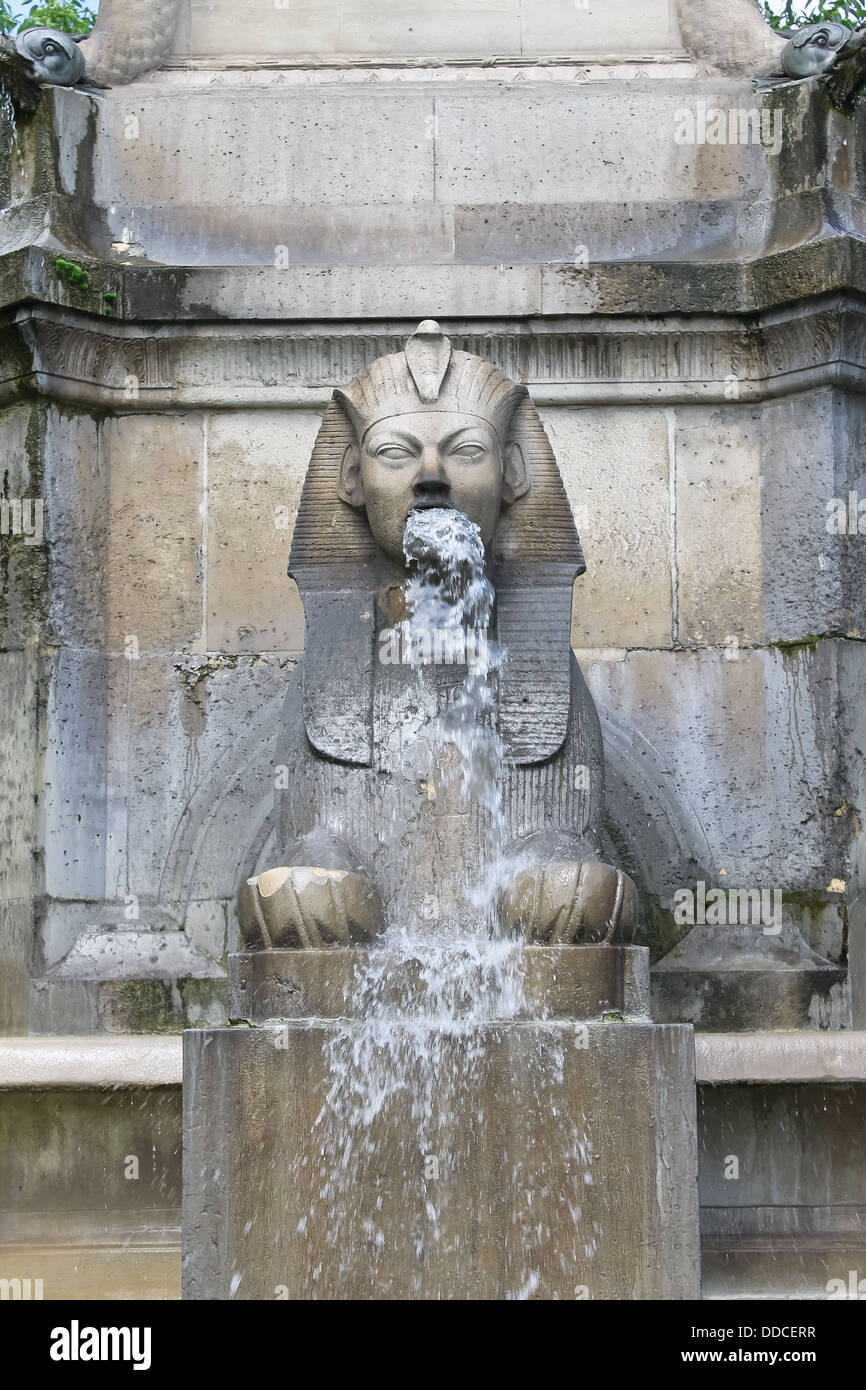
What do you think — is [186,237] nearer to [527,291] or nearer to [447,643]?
[527,291]

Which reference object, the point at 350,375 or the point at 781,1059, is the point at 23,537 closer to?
the point at 350,375

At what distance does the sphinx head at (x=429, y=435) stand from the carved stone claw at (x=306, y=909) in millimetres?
1091

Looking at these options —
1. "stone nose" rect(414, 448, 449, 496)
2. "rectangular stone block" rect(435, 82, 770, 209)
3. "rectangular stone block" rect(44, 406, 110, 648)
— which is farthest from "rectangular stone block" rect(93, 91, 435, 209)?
"stone nose" rect(414, 448, 449, 496)

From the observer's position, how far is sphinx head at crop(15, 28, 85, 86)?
800cm

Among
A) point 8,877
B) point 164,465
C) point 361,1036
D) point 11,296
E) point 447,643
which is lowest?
point 361,1036

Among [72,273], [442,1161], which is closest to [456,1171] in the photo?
[442,1161]

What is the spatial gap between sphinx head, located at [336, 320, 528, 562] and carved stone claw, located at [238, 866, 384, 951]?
109cm

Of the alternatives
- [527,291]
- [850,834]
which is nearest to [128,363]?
[527,291]

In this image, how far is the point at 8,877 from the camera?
24.4 feet

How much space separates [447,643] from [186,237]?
280 cm

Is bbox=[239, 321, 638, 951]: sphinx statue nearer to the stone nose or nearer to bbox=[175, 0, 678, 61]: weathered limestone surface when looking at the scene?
the stone nose

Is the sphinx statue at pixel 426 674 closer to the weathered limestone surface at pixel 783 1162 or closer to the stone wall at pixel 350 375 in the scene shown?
the weathered limestone surface at pixel 783 1162

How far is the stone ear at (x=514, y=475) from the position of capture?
6.30 metres

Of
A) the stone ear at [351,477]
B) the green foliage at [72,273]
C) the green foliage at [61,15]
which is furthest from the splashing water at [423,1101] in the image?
the green foliage at [61,15]
